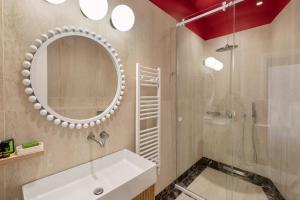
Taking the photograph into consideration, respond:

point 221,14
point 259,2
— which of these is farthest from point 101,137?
point 259,2

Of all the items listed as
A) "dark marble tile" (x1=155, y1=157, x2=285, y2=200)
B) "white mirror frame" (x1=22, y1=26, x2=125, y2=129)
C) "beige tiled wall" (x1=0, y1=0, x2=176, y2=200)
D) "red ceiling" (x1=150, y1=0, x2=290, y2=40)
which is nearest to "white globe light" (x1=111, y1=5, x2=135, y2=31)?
"beige tiled wall" (x1=0, y1=0, x2=176, y2=200)

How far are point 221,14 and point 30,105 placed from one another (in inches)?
95.7

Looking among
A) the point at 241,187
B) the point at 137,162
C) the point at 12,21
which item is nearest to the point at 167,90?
the point at 137,162

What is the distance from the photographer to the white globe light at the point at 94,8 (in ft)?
3.48

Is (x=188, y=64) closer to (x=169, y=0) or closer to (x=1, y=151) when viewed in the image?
(x=169, y=0)

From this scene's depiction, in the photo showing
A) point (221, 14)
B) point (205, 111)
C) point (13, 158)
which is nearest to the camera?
point (13, 158)

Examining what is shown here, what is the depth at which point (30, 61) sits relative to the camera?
0.86m

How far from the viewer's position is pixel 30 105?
0.88 metres

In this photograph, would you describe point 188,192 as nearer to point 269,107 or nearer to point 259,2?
point 269,107

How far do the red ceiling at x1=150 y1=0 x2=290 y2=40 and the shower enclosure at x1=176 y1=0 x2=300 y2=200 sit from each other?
2cm

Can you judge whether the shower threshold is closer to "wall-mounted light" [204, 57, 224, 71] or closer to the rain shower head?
"wall-mounted light" [204, 57, 224, 71]

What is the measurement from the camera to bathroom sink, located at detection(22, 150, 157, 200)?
88cm

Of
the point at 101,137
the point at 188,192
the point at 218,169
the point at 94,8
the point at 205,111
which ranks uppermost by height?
the point at 94,8

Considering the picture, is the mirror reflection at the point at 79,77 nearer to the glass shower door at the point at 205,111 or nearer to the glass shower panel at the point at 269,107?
the glass shower door at the point at 205,111
